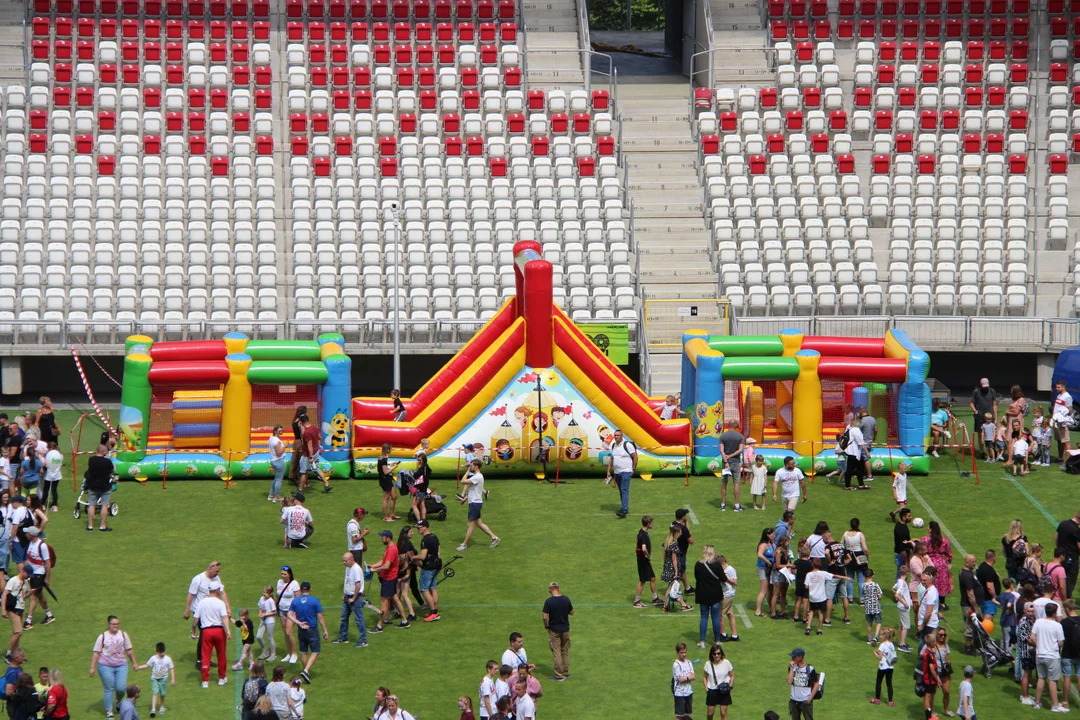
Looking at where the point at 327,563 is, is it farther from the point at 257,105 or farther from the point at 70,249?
the point at 257,105

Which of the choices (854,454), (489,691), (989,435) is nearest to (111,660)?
(489,691)

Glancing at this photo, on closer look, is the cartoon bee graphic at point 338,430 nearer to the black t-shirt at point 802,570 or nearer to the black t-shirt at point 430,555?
the black t-shirt at point 430,555

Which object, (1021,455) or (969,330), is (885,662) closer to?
(1021,455)

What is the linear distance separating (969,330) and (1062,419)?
18.0 ft

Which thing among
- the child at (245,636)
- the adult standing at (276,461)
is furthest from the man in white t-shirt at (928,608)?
the adult standing at (276,461)

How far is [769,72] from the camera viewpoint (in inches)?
1738

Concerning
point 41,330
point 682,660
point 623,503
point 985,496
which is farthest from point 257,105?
point 682,660

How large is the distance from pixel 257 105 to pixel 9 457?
1556 cm

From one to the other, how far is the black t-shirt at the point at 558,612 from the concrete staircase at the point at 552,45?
23.5 m

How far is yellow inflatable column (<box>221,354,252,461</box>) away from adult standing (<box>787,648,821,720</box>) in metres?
13.5

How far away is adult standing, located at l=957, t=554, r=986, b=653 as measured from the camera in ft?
75.1

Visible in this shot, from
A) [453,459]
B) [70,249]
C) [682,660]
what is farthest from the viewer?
[70,249]

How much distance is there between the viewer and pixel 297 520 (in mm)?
26625

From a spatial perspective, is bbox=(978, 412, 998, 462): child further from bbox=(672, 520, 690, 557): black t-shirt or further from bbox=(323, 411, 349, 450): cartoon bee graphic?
bbox=(323, 411, 349, 450): cartoon bee graphic
